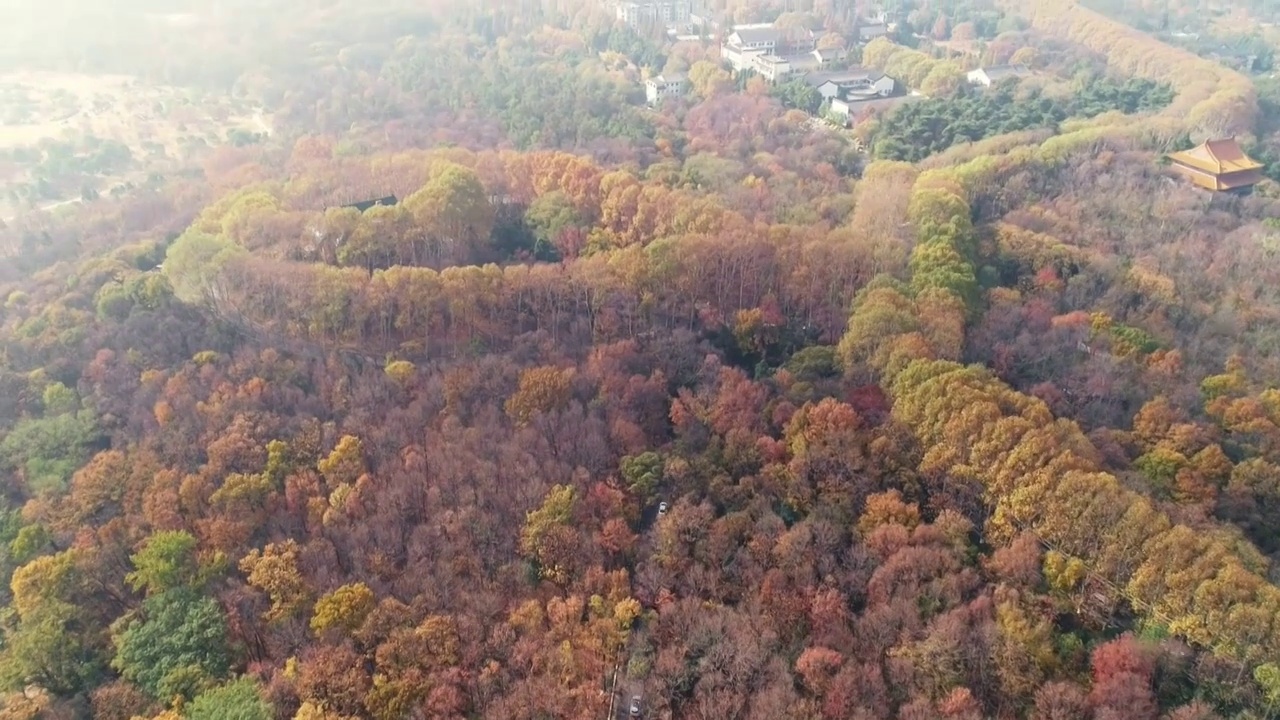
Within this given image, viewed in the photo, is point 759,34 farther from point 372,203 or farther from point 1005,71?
point 372,203

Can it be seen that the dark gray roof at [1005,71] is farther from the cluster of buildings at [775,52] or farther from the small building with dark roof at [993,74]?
the cluster of buildings at [775,52]

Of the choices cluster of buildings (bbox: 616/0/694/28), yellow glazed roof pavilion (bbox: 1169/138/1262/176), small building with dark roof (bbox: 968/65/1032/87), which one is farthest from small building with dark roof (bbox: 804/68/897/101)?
cluster of buildings (bbox: 616/0/694/28)

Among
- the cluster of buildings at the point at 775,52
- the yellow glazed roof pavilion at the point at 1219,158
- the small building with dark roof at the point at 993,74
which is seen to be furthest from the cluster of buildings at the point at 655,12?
the yellow glazed roof pavilion at the point at 1219,158

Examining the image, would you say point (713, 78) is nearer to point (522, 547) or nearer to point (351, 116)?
point (351, 116)

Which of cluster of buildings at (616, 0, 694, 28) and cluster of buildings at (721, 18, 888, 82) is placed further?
cluster of buildings at (616, 0, 694, 28)

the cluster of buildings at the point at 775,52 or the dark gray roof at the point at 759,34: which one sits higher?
the dark gray roof at the point at 759,34

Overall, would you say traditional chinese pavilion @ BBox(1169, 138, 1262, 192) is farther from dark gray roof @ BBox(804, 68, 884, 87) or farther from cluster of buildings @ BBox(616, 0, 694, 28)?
cluster of buildings @ BBox(616, 0, 694, 28)

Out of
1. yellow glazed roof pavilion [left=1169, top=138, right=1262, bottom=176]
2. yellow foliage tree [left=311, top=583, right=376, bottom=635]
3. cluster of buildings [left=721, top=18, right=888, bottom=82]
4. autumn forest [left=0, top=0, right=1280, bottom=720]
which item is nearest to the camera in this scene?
autumn forest [left=0, top=0, right=1280, bottom=720]
